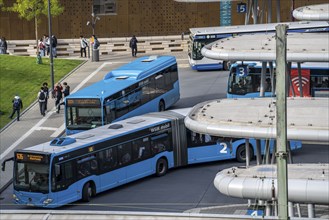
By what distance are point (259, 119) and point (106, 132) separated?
11.8 meters

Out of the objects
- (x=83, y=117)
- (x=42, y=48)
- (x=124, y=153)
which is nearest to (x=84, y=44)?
(x=42, y=48)

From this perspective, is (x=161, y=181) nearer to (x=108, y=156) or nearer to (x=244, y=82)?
(x=108, y=156)

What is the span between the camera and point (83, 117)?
3803cm

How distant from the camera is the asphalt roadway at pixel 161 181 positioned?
32.2 meters

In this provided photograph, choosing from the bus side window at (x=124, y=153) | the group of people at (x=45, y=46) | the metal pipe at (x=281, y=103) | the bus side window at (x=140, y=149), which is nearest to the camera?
the metal pipe at (x=281, y=103)

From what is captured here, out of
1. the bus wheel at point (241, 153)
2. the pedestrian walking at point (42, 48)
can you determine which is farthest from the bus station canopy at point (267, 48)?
the pedestrian walking at point (42, 48)

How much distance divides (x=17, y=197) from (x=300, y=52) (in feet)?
37.5

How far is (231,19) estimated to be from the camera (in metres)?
65.4

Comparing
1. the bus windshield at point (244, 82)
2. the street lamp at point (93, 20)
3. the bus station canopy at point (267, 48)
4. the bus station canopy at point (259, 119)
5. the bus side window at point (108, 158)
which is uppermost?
the bus station canopy at point (267, 48)

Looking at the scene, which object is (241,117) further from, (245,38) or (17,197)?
(17,197)

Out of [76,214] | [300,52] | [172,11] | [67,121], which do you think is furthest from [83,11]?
[76,214]

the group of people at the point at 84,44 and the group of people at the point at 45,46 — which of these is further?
the group of people at the point at 45,46

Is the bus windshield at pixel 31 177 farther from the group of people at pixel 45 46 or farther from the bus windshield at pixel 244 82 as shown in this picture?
the group of people at pixel 45 46

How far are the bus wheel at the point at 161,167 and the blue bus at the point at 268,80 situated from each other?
6.67 m
